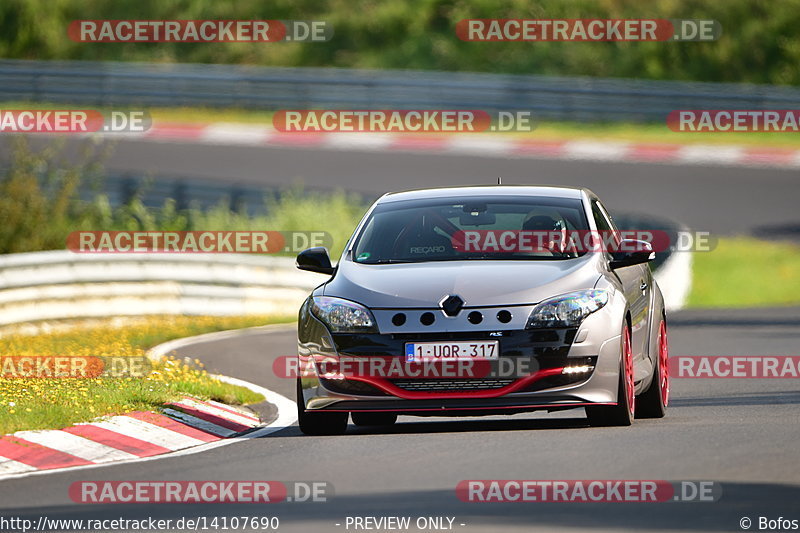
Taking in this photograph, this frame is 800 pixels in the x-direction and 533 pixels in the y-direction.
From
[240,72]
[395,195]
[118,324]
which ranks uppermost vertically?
[240,72]

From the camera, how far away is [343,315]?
33.1ft

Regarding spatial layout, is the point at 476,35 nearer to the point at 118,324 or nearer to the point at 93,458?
the point at 118,324

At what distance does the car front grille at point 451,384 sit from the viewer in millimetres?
9789

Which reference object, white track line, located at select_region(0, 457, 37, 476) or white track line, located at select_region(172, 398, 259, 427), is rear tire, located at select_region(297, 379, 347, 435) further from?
white track line, located at select_region(0, 457, 37, 476)

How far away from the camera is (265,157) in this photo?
110 ft

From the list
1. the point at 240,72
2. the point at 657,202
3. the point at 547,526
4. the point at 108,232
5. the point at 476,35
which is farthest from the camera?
the point at 476,35

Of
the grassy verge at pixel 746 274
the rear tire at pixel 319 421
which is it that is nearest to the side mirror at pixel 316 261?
the rear tire at pixel 319 421

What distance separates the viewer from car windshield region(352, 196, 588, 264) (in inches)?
421

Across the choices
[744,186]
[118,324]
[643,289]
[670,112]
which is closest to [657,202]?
[744,186]

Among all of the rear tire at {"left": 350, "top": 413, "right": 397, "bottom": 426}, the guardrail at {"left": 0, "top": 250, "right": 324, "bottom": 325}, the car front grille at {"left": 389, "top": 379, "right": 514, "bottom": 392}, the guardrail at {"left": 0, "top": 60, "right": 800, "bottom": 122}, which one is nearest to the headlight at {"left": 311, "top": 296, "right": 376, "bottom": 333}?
the car front grille at {"left": 389, "top": 379, "right": 514, "bottom": 392}

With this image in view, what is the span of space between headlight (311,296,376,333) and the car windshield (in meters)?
0.62

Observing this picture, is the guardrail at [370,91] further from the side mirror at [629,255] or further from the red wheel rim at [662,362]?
the side mirror at [629,255]

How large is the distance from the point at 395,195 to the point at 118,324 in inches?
387

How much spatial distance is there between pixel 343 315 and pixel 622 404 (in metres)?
1.77
